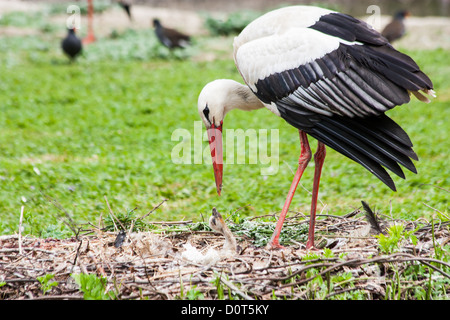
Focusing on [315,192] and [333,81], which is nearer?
[333,81]

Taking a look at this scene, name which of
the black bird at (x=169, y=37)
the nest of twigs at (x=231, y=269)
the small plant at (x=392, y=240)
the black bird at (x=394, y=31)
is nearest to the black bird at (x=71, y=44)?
the black bird at (x=169, y=37)

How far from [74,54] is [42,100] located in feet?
11.8

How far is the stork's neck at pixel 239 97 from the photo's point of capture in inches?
179

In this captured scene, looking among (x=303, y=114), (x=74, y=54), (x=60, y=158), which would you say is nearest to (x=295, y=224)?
(x=303, y=114)

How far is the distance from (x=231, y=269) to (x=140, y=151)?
17.3 ft

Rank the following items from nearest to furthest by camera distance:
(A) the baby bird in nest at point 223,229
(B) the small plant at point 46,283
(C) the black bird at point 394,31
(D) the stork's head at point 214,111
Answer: (B) the small plant at point 46,283 → (A) the baby bird in nest at point 223,229 → (D) the stork's head at point 214,111 → (C) the black bird at point 394,31

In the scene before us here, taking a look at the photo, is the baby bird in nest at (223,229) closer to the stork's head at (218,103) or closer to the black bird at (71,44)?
the stork's head at (218,103)

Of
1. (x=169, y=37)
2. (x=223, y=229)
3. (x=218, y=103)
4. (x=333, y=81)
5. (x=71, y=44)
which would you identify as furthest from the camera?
(x=169, y=37)

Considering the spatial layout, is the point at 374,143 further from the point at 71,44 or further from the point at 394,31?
the point at 71,44

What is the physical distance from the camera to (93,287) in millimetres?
3400

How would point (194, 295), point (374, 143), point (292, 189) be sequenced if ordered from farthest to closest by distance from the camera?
point (292, 189)
point (374, 143)
point (194, 295)

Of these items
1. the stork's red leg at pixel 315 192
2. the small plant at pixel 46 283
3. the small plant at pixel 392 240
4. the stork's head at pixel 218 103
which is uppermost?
the stork's head at pixel 218 103

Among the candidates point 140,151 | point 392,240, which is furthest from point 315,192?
point 140,151

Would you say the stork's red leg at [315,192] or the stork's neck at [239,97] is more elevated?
the stork's neck at [239,97]
